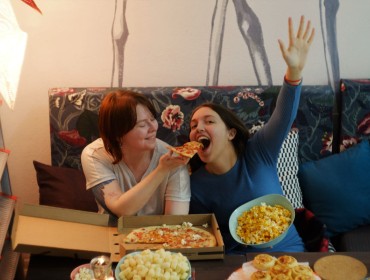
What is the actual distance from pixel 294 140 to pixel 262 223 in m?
0.85

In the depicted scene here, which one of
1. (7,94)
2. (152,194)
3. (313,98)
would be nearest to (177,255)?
(152,194)

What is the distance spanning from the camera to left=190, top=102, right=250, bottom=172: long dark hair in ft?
6.86

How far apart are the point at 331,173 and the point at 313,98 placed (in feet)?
1.35

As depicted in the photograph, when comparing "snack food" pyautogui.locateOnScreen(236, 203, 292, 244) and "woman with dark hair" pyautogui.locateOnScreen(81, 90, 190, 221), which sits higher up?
"woman with dark hair" pyautogui.locateOnScreen(81, 90, 190, 221)

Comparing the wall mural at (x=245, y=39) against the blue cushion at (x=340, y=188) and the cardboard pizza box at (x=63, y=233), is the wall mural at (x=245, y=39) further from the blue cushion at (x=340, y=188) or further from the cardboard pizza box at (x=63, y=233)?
the cardboard pizza box at (x=63, y=233)

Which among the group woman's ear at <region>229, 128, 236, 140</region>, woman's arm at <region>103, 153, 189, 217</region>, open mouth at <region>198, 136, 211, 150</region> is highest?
woman's ear at <region>229, 128, 236, 140</region>

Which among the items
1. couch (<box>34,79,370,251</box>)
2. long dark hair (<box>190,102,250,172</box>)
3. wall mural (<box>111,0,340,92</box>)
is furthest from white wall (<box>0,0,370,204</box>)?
long dark hair (<box>190,102,250,172</box>)

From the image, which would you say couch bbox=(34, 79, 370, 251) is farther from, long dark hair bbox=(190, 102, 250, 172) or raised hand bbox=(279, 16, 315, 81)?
raised hand bbox=(279, 16, 315, 81)

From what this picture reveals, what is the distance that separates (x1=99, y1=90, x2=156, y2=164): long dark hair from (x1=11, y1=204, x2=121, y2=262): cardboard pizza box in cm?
30

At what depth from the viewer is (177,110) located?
8.39 feet

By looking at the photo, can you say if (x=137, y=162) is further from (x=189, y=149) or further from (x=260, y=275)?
(x=260, y=275)

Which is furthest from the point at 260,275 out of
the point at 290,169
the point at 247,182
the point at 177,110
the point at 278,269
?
the point at 177,110

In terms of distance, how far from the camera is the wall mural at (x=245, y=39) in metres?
2.63

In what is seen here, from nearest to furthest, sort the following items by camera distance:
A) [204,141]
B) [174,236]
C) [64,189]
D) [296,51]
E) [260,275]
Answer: [260,275] < [174,236] < [296,51] < [204,141] < [64,189]
